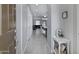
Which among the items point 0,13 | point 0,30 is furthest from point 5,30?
point 0,13

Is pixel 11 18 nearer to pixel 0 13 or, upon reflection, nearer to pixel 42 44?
pixel 0 13

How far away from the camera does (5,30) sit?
1311mm

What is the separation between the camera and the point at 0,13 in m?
1.19
